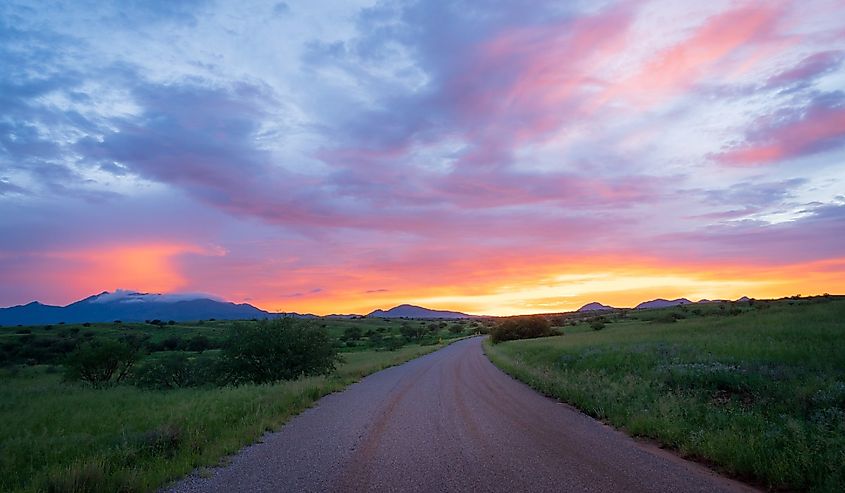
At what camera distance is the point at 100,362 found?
3253 cm

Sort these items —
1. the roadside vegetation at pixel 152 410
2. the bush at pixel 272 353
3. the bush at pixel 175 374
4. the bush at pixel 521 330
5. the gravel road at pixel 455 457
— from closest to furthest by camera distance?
the gravel road at pixel 455 457
the roadside vegetation at pixel 152 410
the bush at pixel 175 374
the bush at pixel 272 353
the bush at pixel 521 330

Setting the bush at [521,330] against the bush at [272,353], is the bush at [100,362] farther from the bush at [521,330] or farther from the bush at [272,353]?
the bush at [521,330]

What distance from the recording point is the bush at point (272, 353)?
2888 centimetres

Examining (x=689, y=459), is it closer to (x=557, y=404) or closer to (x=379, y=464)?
(x=379, y=464)

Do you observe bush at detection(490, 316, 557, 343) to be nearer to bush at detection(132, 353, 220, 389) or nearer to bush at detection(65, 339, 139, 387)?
bush at detection(132, 353, 220, 389)

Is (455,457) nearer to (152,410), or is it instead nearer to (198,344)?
(152,410)

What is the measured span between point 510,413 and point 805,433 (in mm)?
6764

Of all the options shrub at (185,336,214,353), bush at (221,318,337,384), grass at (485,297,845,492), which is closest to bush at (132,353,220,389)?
bush at (221,318,337,384)

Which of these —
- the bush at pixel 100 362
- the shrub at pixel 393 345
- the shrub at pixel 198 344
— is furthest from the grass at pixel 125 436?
the shrub at pixel 393 345

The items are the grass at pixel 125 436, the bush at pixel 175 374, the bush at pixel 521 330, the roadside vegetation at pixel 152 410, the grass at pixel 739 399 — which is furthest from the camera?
the bush at pixel 521 330

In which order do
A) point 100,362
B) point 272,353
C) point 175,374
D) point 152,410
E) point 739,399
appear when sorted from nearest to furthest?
point 739,399
point 152,410
point 175,374
point 272,353
point 100,362

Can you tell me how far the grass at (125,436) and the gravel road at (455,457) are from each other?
0.77 m

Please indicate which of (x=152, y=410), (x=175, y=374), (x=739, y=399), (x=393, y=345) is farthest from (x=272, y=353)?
(x=393, y=345)

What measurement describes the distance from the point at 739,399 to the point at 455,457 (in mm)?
8023
